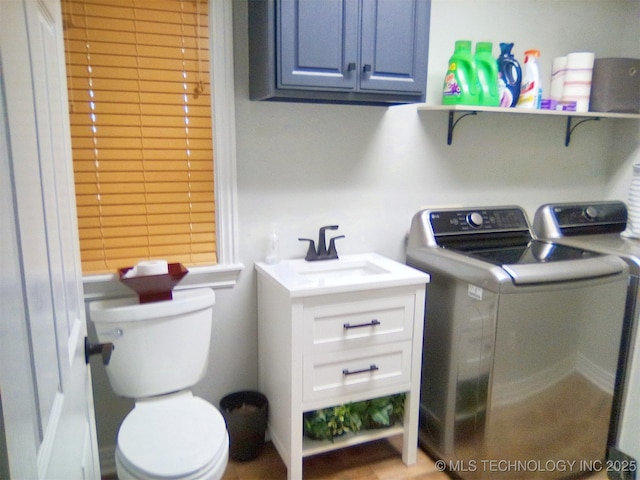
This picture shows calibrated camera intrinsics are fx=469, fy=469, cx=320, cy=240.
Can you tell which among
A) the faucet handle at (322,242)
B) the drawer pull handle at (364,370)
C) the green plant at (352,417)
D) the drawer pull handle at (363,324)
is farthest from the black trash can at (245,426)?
the faucet handle at (322,242)

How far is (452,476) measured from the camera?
6.62 feet

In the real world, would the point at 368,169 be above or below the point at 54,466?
above

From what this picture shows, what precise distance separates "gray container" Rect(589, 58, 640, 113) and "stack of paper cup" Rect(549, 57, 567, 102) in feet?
0.56

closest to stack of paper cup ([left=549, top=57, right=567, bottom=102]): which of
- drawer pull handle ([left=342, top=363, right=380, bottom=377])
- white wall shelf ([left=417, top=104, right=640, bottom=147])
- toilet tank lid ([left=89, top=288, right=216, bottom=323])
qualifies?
white wall shelf ([left=417, top=104, right=640, bottom=147])

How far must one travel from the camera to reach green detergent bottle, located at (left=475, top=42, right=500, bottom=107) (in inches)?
87.5

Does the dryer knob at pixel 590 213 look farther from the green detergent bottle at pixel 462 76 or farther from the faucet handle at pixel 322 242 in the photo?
the faucet handle at pixel 322 242

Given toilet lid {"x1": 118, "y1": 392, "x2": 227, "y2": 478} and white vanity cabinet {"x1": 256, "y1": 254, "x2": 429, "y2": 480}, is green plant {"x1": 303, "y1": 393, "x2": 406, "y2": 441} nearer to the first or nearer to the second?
white vanity cabinet {"x1": 256, "y1": 254, "x2": 429, "y2": 480}

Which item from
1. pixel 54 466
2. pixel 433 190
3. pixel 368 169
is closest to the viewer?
pixel 54 466

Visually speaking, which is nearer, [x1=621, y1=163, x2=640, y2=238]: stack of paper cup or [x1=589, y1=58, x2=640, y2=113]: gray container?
[x1=621, y1=163, x2=640, y2=238]: stack of paper cup

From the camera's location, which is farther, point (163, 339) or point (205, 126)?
point (205, 126)

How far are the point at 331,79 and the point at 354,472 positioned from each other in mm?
1661

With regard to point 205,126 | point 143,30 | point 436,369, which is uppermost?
point 143,30

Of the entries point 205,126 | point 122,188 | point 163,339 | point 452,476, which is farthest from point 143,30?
point 452,476

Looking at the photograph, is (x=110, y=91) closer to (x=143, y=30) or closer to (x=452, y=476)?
(x=143, y=30)
